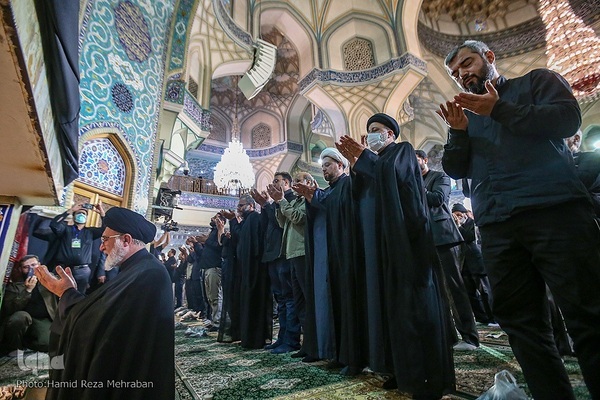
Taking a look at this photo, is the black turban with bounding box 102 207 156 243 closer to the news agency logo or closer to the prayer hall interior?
the prayer hall interior

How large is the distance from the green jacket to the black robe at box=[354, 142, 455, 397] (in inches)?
36.9

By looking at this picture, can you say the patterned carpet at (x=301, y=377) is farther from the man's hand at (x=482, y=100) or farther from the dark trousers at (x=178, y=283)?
the dark trousers at (x=178, y=283)

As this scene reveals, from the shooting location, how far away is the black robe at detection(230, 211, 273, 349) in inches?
111

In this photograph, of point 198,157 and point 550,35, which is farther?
point 198,157

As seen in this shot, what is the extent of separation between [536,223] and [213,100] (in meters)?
15.4

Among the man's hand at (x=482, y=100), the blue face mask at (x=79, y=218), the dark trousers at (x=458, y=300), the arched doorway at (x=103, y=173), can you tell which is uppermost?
the arched doorway at (x=103, y=173)

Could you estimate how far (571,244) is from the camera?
92 cm

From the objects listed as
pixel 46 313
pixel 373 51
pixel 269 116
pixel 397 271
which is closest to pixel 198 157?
pixel 269 116

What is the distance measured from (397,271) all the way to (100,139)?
4.79 m

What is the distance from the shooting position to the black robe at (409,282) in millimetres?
1307

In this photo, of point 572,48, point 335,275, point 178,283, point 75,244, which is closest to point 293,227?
point 335,275

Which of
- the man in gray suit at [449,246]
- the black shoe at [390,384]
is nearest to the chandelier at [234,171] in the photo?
the man in gray suit at [449,246]

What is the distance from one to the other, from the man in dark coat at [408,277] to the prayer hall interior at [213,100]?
0.19 meters

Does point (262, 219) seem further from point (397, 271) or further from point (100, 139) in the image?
point (100, 139)
